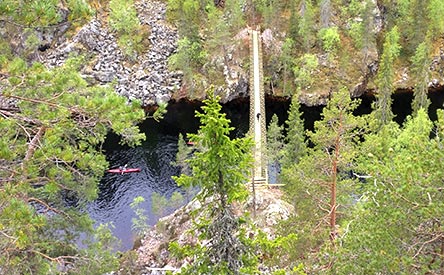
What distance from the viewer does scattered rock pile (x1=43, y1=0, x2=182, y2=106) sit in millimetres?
43375

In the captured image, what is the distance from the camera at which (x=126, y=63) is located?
45.3 metres

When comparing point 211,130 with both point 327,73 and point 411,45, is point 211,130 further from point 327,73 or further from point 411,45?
point 411,45

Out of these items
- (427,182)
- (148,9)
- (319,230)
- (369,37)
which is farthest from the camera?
(148,9)

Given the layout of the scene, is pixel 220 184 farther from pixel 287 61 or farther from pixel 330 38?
pixel 330 38

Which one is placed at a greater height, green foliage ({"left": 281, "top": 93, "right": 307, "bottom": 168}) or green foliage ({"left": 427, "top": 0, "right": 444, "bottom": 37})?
green foliage ({"left": 427, "top": 0, "right": 444, "bottom": 37})

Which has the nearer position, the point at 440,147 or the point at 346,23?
the point at 440,147

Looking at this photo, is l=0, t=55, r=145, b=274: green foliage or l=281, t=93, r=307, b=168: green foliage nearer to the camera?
l=0, t=55, r=145, b=274: green foliage

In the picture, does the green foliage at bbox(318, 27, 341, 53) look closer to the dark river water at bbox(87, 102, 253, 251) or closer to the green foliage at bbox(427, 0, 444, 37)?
the green foliage at bbox(427, 0, 444, 37)

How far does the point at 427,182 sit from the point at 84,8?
7.89 meters

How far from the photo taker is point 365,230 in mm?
9891

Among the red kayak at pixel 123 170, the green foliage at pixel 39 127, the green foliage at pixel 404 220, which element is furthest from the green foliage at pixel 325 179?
the red kayak at pixel 123 170

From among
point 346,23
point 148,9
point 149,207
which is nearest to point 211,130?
point 149,207

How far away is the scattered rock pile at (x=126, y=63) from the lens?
43.4m

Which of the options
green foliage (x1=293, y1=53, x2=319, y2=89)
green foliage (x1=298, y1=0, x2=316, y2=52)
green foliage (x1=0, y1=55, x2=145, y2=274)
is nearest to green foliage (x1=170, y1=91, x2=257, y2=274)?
green foliage (x1=0, y1=55, x2=145, y2=274)
